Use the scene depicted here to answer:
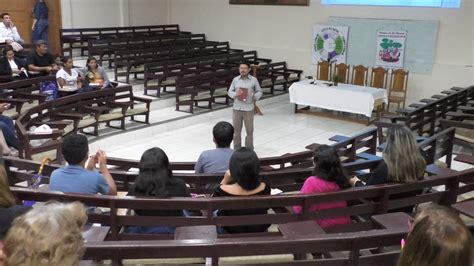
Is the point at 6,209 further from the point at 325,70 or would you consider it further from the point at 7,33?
the point at 325,70

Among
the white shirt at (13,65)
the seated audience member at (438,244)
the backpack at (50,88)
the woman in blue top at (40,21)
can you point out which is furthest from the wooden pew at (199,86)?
the seated audience member at (438,244)

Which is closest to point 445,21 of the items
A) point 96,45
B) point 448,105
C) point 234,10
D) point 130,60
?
point 448,105

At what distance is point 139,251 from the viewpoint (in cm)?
227

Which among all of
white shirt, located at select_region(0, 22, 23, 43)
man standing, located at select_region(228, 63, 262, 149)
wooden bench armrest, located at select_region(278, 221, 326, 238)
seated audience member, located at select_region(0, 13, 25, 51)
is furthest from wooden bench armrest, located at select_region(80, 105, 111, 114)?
wooden bench armrest, located at select_region(278, 221, 326, 238)

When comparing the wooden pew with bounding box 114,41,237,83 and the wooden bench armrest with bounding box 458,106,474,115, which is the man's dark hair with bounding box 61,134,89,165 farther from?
the wooden pew with bounding box 114,41,237,83

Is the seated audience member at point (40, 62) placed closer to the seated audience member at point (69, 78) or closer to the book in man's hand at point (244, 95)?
the seated audience member at point (69, 78)

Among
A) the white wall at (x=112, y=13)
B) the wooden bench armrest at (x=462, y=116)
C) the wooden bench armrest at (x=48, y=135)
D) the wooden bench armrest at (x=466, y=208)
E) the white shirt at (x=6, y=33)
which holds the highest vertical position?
the white wall at (x=112, y=13)

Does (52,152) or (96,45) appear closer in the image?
(52,152)

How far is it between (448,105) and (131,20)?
33.6 feet

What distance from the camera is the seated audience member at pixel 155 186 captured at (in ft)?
10.1

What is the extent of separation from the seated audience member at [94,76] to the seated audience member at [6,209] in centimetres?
660

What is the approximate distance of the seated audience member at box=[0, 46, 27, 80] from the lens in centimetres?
838

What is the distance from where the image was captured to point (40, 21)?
1240 cm

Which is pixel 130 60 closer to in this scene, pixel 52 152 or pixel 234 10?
pixel 234 10
